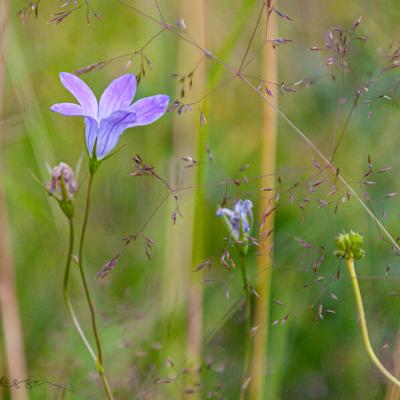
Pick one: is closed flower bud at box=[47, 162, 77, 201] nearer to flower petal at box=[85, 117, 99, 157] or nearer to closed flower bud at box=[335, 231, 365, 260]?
flower petal at box=[85, 117, 99, 157]

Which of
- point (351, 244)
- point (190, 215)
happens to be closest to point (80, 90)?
point (351, 244)

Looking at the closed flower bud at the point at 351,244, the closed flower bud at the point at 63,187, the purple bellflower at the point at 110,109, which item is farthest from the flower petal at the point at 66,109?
the closed flower bud at the point at 351,244

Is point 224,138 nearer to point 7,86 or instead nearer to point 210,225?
point 210,225

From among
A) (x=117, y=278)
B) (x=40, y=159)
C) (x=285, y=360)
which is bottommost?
(x=285, y=360)

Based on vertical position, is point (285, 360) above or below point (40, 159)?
below

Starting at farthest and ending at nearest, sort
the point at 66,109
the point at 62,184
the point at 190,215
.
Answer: the point at 190,215 < the point at 62,184 < the point at 66,109

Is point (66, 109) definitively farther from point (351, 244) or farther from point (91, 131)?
point (351, 244)

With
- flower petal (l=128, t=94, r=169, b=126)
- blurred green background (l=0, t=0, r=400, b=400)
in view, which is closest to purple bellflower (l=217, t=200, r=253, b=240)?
blurred green background (l=0, t=0, r=400, b=400)

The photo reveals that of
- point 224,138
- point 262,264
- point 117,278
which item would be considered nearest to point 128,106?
point 262,264
